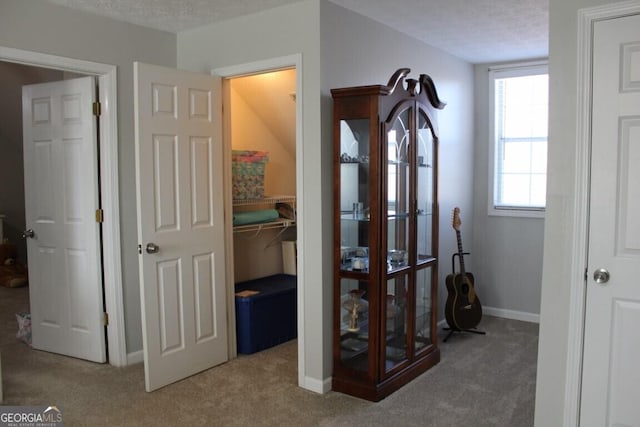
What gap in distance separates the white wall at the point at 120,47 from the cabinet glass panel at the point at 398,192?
1837 mm

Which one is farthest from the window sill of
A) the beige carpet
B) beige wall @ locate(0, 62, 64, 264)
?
beige wall @ locate(0, 62, 64, 264)

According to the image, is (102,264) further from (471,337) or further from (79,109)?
(471,337)

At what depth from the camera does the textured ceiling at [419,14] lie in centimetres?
321

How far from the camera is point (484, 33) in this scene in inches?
154

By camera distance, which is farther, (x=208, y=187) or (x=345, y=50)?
(x=208, y=187)

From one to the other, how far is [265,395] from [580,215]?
2.09 m

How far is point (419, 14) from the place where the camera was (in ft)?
11.3

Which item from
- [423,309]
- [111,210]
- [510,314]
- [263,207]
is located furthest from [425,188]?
[111,210]

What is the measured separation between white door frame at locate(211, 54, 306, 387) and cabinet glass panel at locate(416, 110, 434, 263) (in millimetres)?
821

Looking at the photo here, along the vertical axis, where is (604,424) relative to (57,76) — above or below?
below

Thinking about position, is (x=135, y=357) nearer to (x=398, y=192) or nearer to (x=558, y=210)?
(x=398, y=192)

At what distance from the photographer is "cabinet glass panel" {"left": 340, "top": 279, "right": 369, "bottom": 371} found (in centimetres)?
324

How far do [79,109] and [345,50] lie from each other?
6.26ft

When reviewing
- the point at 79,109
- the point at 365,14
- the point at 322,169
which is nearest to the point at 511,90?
the point at 365,14
